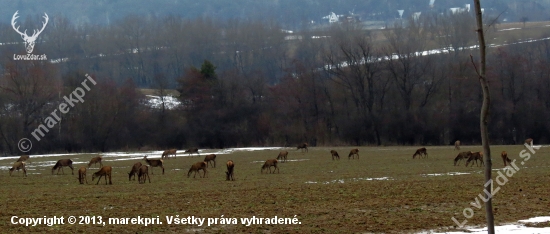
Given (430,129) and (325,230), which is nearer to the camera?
(325,230)

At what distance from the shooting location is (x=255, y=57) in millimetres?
151125

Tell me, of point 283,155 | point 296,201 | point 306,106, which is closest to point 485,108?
point 296,201

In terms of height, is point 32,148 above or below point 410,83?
below

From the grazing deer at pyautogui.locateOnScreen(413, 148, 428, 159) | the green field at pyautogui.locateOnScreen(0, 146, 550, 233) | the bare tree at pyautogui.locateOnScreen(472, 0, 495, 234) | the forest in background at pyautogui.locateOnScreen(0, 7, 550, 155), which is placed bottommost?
the green field at pyautogui.locateOnScreen(0, 146, 550, 233)

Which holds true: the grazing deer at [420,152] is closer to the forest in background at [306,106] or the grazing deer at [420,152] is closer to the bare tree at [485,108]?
the bare tree at [485,108]

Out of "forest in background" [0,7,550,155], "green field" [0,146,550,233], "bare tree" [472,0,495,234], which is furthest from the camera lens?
"forest in background" [0,7,550,155]

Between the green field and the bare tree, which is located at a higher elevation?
the bare tree

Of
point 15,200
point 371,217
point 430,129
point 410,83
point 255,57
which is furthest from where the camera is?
point 255,57

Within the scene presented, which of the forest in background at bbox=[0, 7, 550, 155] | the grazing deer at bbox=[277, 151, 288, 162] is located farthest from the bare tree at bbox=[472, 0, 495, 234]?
the forest in background at bbox=[0, 7, 550, 155]

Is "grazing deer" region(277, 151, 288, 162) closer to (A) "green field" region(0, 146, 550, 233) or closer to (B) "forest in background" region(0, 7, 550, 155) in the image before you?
(A) "green field" region(0, 146, 550, 233)

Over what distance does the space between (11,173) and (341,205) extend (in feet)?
80.3

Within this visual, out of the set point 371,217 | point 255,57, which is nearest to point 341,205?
point 371,217

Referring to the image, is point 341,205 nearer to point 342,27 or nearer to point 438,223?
point 438,223

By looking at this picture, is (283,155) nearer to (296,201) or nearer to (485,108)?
(296,201)
